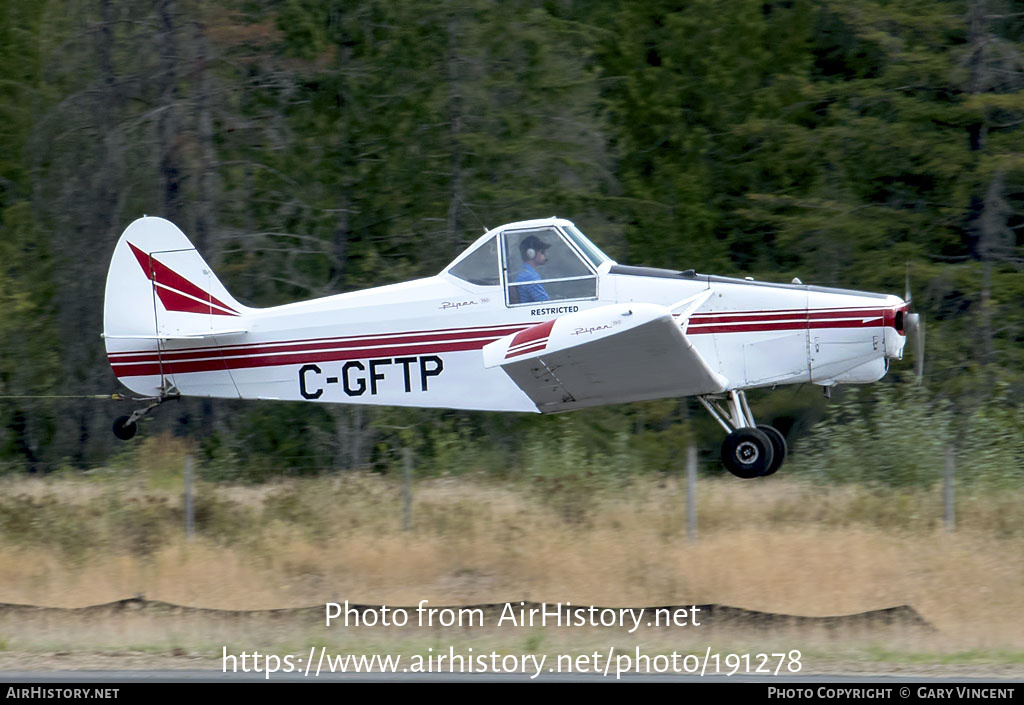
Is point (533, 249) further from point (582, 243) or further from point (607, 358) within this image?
point (607, 358)

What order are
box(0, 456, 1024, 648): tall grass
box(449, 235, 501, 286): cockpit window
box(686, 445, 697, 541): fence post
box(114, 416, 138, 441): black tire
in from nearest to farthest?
1. box(0, 456, 1024, 648): tall grass
2. box(449, 235, 501, 286): cockpit window
3. box(686, 445, 697, 541): fence post
4. box(114, 416, 138, 441): black tire

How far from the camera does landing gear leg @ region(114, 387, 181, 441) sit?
37.9ft

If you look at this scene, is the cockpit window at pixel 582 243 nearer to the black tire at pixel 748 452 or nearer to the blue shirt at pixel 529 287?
the blue shirt at pixel 529 287

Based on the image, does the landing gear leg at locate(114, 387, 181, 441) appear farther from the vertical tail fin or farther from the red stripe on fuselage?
the red stripe on fuselage

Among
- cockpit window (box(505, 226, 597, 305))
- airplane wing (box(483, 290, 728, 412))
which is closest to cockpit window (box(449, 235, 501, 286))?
cockpit window (box(505, 226, 597, 305))

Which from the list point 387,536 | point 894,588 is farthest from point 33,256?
point 894,588

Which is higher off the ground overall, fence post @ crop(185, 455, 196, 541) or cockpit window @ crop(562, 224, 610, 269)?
cockpit window @ crop(562, 224, 610, 269)

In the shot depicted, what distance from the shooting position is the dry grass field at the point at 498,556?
928cm

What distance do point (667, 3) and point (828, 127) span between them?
200 inches

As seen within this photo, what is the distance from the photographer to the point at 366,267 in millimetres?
17797

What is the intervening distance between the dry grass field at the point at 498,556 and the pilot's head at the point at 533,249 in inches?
100

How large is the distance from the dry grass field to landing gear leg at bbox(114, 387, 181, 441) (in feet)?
3.45

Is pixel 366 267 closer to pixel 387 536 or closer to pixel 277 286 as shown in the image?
pixel 277 286

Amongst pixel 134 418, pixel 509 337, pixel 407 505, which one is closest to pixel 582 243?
pixel 509 337
